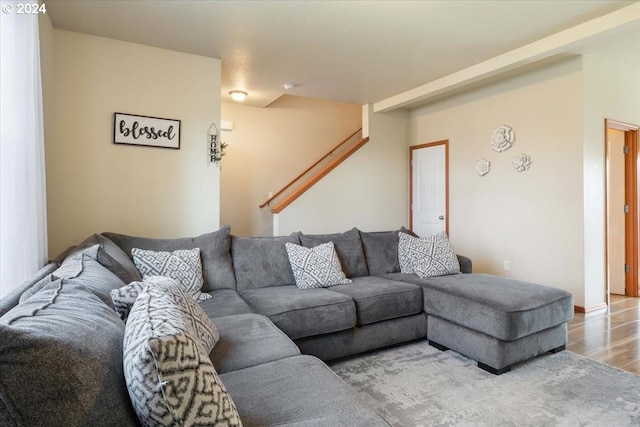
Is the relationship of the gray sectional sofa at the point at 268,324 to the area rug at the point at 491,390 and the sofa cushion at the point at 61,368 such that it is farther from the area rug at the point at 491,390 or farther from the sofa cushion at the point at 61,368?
the area rug at the point at 491,390

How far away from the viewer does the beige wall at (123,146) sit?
3.02m

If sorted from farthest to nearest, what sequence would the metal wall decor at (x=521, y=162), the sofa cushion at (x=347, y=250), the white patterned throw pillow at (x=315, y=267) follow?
the metal wall decor at (x=521, y=162) < the sofa cushion at (x=347, y=250) < the white patterned throw pillow at (x=315, y=267)

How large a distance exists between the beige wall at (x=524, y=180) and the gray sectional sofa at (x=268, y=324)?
44.5 inches

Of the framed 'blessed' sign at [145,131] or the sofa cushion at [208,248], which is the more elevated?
the framed 'blessed' sign at [145,131]

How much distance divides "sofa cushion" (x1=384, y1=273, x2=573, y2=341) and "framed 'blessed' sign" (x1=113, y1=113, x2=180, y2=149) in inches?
105

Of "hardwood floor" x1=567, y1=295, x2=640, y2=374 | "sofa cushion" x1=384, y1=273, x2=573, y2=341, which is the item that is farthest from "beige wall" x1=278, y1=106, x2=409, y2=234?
"hardwood floor" x1=567, y1=295, x2=640, y2=374

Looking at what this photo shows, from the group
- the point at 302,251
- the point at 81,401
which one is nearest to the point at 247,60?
the point at 302,251

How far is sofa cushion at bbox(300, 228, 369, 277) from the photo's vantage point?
321 cm

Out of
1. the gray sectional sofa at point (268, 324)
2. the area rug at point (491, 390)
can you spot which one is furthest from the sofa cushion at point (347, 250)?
the area rug at point (491, 390)

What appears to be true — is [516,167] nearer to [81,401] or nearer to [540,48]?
[540,48]

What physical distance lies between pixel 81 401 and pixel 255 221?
5.03 metres

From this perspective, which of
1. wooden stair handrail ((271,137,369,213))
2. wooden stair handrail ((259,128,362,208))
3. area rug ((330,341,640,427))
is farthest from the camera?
wooden stair handrail ((259,128,362,208))

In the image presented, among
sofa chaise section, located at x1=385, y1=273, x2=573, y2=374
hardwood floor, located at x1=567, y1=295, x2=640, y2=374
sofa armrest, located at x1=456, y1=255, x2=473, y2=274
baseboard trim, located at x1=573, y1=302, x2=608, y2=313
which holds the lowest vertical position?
hardwood floor, located at x1=567, y1=295, x2=640, y2=374

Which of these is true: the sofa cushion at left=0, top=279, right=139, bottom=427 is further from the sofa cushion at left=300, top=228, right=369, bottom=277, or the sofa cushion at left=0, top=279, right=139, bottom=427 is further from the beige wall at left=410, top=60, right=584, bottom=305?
the beige wall at left=410, top=60, right=584, bottom=305
